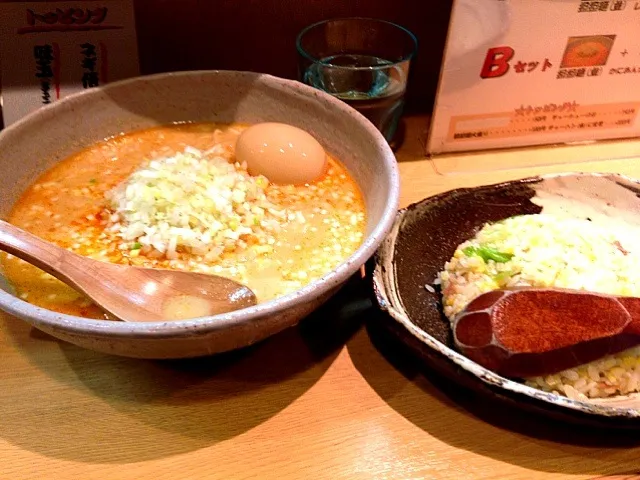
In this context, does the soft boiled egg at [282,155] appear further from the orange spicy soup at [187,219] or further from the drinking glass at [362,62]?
the drinking glass at [362,62]

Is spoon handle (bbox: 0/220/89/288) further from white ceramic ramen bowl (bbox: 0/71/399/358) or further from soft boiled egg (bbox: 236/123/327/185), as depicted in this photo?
soft boiled egg (bbox: 236/123/327/185)

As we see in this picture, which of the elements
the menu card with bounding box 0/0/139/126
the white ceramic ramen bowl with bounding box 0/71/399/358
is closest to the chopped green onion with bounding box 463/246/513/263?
the white ceramic ramen bowl with bounding box 0/71/399/358

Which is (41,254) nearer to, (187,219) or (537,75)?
(187,219)

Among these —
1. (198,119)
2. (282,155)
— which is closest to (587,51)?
(282,155)

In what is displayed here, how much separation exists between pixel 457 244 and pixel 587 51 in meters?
0.62

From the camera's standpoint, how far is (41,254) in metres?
0.92

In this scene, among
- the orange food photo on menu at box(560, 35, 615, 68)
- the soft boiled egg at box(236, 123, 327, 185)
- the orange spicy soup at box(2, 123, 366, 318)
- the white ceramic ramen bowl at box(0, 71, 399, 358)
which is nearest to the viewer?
the white ceramic ramen bowl at box(0, 71, 399, 358)

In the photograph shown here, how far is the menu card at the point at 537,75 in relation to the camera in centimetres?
134

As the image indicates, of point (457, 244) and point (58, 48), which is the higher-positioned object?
point (58, 48)

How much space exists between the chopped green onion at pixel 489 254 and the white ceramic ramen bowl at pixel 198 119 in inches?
8.6

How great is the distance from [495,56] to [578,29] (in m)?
0.21

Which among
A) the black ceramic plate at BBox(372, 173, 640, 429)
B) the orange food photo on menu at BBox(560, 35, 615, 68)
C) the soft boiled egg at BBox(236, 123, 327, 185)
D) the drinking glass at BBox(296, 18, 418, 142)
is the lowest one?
the black ceramic plate at BBox(372, 173, 640, 429)

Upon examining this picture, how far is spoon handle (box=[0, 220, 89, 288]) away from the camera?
90 cm

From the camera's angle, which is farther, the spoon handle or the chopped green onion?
the chopped green onion
